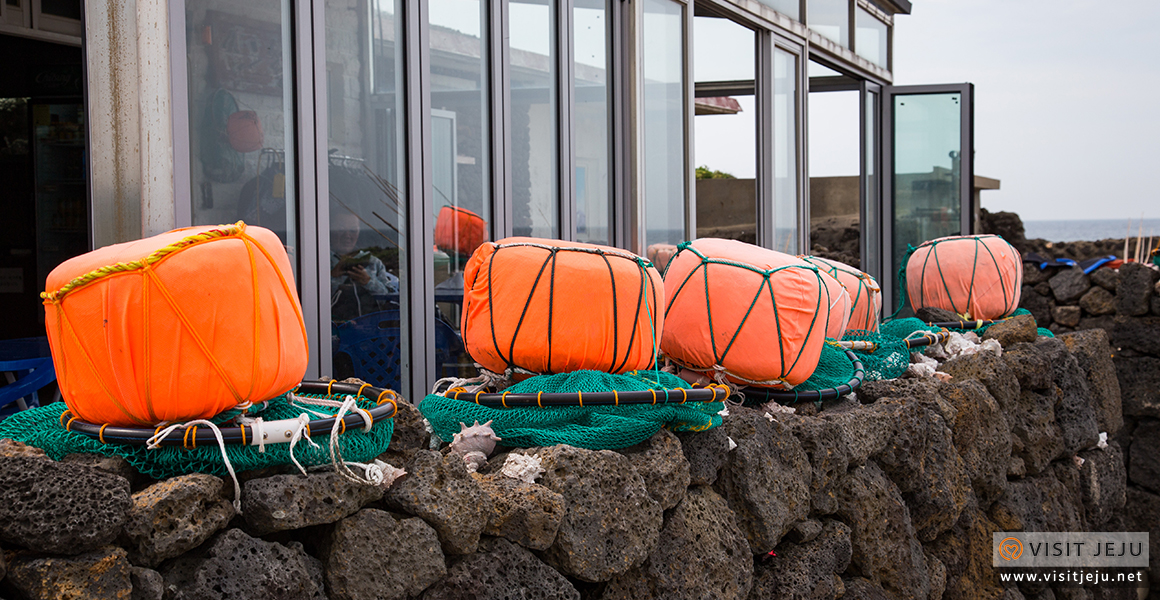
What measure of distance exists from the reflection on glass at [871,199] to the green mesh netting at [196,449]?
7281mm

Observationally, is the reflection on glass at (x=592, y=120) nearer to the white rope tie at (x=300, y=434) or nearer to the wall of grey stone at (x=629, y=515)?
the wall of grey stone at (x=629, y=515)

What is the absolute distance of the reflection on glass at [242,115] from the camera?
8.74ft

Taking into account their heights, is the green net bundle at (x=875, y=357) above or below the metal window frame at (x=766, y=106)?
below

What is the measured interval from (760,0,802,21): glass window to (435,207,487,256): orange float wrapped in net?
346 centimetres

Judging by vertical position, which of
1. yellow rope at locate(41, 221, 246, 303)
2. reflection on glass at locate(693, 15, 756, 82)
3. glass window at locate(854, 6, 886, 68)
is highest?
glass window at locate(854, 6, 886, 68)

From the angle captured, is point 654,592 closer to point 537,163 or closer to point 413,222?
point 413,222

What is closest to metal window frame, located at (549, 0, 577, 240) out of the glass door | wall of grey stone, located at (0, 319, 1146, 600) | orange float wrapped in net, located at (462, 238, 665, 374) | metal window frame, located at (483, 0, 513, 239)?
metal window frame, located at (483, 0, 513, 239)

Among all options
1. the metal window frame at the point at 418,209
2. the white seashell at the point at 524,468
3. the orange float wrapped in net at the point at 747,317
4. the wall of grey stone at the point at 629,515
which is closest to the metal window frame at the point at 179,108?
the metal window frame at the point at 418,209

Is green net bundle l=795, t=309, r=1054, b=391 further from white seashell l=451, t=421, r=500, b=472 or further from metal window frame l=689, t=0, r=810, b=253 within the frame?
metal window frame l=689, t=0, r=810, b=253

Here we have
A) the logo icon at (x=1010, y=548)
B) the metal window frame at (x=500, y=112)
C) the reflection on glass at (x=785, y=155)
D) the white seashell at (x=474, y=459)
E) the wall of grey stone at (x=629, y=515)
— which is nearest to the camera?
the wall of grey stone at (x=629, y=515)

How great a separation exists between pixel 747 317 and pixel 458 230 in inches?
50.4

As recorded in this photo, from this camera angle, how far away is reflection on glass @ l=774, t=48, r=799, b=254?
21.1 ft

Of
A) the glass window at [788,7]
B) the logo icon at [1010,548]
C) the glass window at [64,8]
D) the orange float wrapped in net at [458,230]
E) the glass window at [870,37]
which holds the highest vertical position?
the glass window at [870,37]

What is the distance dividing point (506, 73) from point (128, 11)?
5.62 ft
